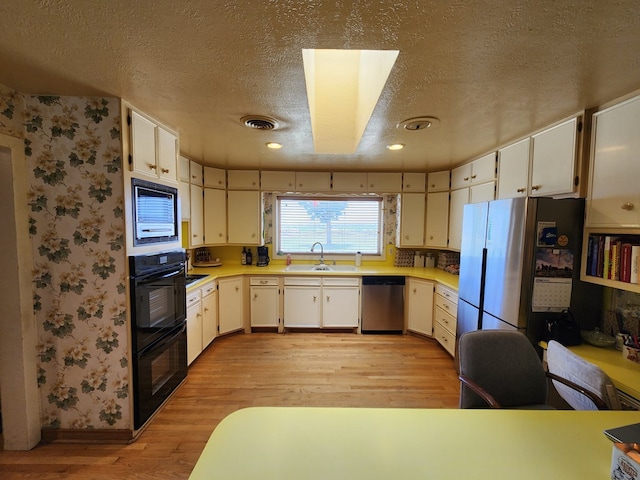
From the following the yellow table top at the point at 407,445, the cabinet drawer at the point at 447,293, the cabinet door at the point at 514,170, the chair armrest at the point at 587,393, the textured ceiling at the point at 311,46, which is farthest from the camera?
the cabinet drawer at the point at 447,293

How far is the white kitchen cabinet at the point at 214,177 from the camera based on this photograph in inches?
140

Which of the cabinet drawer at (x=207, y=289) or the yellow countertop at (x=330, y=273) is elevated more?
the yellow countertop at (x=330, y=273)

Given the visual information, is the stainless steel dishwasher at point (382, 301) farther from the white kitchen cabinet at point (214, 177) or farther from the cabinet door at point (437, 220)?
the white kitchen cabinet at point (214, 177)

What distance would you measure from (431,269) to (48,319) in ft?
13.2

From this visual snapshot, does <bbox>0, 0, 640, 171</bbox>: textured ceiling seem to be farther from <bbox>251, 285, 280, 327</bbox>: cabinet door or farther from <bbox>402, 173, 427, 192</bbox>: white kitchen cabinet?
<bbox>251, 285, 280, 327</bbox>: cabinet door

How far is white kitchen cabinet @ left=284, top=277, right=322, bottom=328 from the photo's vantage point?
12.0 ft

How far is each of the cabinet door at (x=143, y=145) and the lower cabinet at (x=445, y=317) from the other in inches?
120

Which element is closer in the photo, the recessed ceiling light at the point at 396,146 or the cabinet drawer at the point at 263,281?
the recessed ceiling light at the point at 396,146

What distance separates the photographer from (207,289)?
122 inches

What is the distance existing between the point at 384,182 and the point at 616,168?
2.38 metres

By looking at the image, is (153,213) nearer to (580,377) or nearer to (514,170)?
(580,377)

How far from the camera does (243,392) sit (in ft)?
7.95

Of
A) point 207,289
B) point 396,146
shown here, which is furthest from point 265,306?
point 396,146

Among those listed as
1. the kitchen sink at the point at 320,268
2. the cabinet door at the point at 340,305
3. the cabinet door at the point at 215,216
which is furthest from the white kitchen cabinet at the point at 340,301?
the cabinet door at the point at 215,216
